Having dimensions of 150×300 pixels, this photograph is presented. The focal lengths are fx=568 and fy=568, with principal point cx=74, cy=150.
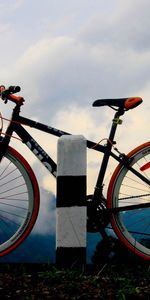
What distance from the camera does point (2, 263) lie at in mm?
5273

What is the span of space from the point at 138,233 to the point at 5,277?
1801 mm

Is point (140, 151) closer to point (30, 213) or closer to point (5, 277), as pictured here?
point (30, 213)

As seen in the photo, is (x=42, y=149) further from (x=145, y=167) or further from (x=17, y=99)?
(x=145, y=167)

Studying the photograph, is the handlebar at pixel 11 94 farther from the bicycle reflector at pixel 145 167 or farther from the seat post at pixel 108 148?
the bicycle reflector at pixel 145 167

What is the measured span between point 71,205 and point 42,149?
1.12m

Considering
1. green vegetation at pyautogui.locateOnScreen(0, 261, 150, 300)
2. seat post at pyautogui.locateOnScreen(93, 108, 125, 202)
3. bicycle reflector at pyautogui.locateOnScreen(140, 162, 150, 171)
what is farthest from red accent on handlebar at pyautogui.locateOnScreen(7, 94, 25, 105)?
green vegetation at pyautogui.locateOnScreen(0, 261, 150, 300)

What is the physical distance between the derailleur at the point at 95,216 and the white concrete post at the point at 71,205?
0.69 metres

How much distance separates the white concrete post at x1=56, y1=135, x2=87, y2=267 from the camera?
4.92 metres

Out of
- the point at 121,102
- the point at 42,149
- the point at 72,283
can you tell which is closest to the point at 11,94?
the point at 42,149

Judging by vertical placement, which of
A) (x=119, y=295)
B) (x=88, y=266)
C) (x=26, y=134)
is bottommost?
(x=119, y=295)

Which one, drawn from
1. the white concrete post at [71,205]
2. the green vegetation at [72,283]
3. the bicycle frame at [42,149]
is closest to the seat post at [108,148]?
the bicycle frame at [42,149]

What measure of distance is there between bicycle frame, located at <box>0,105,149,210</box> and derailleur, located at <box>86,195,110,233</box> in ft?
0.21

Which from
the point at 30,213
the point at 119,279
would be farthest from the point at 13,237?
the point at 119,279

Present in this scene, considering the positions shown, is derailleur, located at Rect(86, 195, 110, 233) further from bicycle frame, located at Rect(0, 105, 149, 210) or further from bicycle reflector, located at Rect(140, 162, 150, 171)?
bicycle reflector, located at Rect(140, 162, 150, 171)
